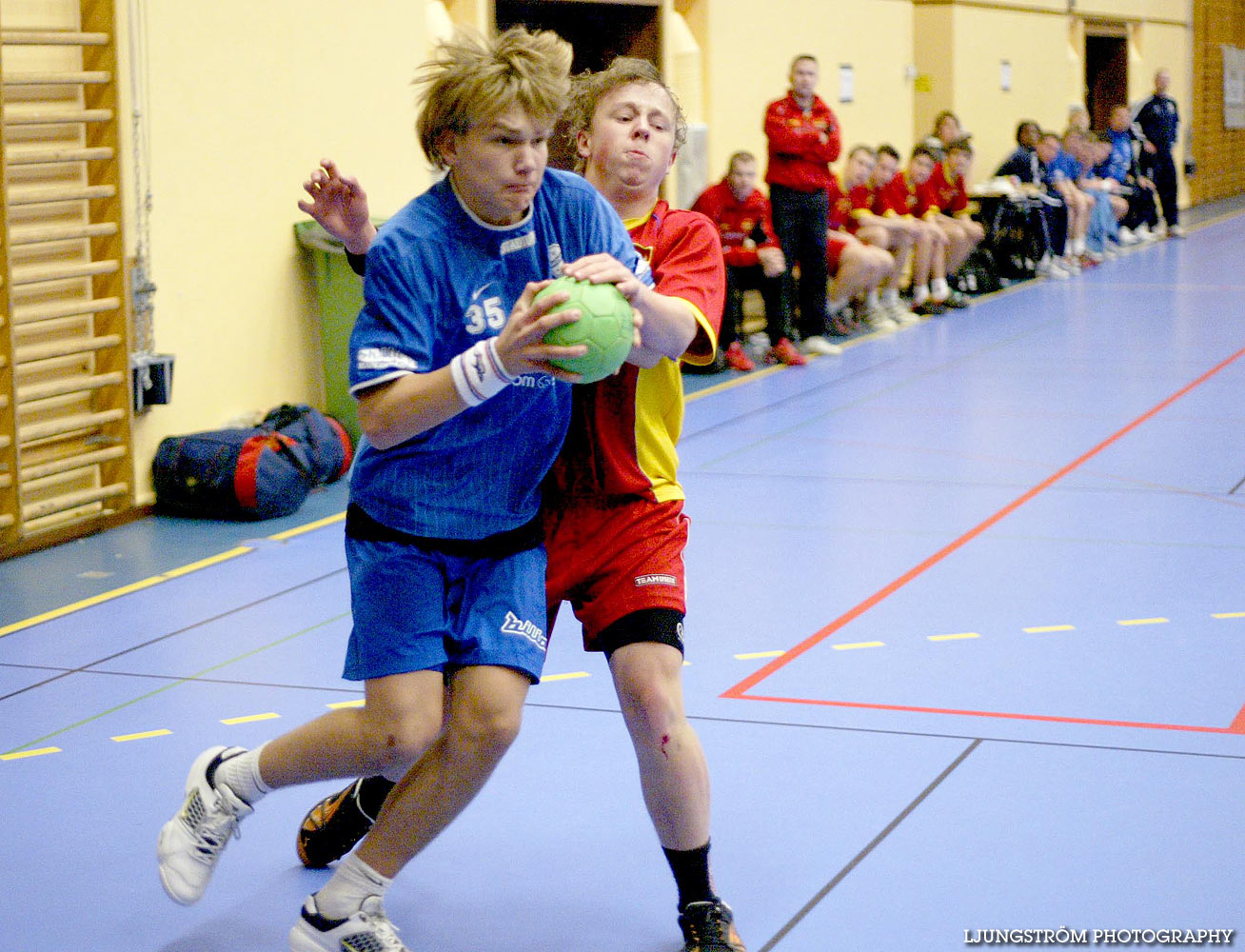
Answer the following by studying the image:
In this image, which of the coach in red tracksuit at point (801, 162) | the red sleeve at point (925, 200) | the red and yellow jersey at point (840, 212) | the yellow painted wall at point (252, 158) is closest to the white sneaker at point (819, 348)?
the coach in red tracksuit at point (801, 162)

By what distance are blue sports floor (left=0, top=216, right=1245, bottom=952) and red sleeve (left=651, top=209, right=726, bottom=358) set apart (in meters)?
1.14

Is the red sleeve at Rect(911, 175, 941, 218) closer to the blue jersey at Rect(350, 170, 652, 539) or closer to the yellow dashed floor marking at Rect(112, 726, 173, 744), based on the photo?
the yellow dashed floor marking at Rect(112, 726, 173, 744)

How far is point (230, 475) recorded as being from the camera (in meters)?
6.54

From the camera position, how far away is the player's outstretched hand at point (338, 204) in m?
2.82

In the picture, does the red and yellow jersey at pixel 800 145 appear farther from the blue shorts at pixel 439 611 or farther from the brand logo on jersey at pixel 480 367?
the brand logo on jersey at pixel 480 367

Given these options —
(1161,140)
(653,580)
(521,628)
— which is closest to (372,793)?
(521,628)

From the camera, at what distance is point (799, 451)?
300 inches

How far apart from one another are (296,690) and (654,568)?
1.87 meters

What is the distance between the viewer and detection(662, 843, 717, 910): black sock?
9.07ft

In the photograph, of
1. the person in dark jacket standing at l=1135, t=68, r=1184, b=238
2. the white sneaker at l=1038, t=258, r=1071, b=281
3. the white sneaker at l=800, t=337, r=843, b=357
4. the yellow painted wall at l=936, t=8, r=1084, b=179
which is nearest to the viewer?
the white sneaker at l=800, t=337, r=843, b=357

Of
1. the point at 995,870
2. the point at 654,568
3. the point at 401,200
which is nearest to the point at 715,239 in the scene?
the point at 654,568

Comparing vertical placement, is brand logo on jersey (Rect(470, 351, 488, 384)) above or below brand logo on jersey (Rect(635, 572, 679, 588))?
above

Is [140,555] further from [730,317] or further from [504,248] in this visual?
[730,317]

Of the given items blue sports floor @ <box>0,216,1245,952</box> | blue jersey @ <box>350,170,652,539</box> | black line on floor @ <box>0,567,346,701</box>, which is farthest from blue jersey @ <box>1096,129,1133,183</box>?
blue jersey @ <box>350,170,652,539</box>
